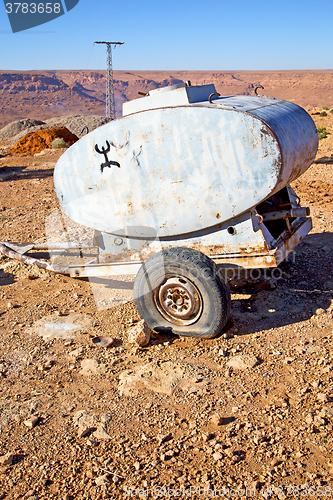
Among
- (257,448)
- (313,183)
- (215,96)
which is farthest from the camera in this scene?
(313,183)

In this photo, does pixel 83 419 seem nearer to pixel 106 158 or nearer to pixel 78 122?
pixel 106 158

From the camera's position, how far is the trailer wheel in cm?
361

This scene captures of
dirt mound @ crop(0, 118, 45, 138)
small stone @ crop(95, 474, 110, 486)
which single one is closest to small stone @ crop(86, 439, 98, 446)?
small stone @ crop(95, 474, 110, 486)

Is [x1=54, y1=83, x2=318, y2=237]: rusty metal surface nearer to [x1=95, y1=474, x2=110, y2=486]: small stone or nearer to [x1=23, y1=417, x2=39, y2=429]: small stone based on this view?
[x1=23, y1=417, x2=39, y2=429]: small stone

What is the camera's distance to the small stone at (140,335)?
3838mm

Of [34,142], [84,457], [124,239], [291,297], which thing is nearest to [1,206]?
[124,239]

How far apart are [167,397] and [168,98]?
2958 mm

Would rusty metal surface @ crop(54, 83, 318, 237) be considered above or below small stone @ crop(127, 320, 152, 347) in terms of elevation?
above

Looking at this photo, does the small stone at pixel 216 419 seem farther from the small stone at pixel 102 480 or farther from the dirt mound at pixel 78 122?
the dirt mound at pixel 78 122

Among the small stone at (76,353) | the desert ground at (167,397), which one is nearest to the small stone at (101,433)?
the desert ground at (167,397)

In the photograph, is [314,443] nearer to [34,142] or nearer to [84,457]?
[84,457]

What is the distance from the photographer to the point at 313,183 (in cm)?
956

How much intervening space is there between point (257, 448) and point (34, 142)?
20.0m

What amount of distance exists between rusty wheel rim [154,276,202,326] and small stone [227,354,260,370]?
0.53 m
